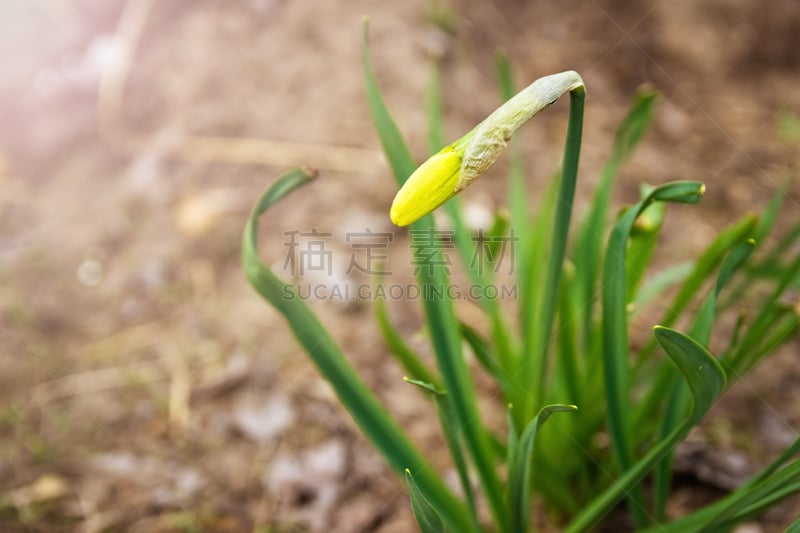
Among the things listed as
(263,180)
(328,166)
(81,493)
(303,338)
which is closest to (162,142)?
(263,180)

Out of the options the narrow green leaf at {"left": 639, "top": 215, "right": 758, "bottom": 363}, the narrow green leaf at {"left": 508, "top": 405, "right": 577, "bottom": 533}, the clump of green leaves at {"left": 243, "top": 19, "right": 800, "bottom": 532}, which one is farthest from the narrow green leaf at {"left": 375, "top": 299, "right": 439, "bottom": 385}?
the narrow green leaf at {"left": 639, "top": 215, "right": 758, "bottom": 363}

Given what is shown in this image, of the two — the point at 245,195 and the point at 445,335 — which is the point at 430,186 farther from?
the point at 245,195

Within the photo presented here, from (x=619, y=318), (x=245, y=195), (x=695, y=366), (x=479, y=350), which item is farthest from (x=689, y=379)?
(x=245, y=195)

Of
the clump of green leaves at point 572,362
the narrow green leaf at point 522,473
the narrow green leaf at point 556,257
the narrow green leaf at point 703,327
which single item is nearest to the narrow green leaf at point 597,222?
the clump of green leaves at point 572,362

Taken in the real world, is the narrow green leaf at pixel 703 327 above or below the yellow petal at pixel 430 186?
below

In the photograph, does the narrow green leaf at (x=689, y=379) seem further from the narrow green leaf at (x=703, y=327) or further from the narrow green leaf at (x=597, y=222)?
the narrow green leaf at (x=597, y=222)

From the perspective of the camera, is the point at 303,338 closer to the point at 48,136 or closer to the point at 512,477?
the point at 512,477

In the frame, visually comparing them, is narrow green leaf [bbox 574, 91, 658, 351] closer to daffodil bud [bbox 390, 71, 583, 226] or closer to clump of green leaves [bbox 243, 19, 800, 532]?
clump of green leaves [bbox 243, 19, 800, 532]
